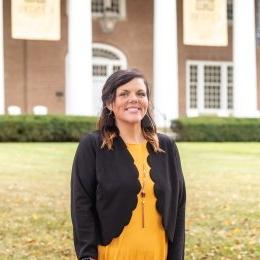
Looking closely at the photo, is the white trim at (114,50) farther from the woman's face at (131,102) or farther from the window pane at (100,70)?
the woman's face at (131,102)

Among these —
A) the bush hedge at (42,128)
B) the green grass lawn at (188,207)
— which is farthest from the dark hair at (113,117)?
the bush hedge at (42,128)

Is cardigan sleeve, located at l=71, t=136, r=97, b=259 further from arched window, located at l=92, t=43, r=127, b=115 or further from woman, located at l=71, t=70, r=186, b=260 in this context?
arched window, located at l=92, t=43, r=127, b=115

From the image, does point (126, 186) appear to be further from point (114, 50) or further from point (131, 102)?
point (114, 50)

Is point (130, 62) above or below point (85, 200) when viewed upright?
above

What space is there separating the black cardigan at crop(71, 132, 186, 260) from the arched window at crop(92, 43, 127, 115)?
93.1 feet

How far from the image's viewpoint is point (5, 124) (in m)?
23.4

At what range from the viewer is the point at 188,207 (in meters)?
9.55

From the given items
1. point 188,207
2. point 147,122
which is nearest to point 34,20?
point 188,207

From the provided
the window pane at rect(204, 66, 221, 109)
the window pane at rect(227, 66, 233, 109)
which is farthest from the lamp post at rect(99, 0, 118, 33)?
the window pane at rect(227, 66, 233, 109)

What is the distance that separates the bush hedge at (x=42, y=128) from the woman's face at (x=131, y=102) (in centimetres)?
2009

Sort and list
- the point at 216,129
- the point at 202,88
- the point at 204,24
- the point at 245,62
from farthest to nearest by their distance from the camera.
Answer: the point at 202,88, the point at 245,62, the point at 204,24, the point at 216,129

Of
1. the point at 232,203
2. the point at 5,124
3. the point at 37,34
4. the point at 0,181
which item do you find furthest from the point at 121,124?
the point at 37,34

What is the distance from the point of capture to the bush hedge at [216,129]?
25.7 m

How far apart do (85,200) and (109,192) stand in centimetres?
14
